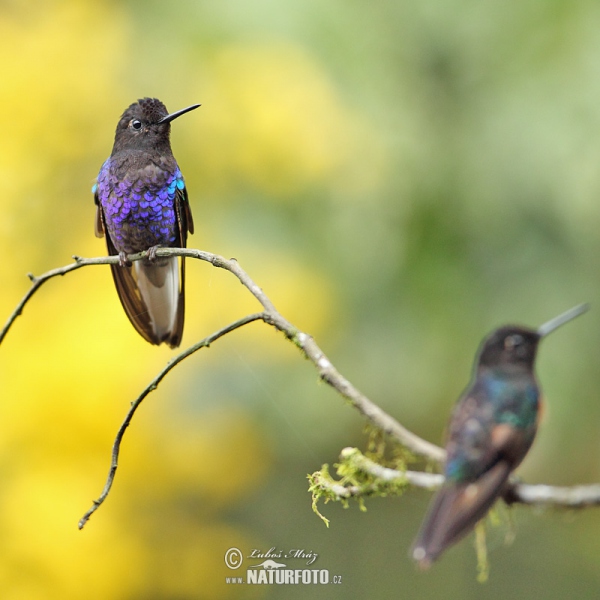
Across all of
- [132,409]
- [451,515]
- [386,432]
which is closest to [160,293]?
[132,409]

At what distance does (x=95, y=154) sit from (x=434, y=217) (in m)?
2.56

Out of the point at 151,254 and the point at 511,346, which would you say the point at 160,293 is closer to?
the point at 151,254

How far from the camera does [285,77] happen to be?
219 inches

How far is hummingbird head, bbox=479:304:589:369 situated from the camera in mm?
721

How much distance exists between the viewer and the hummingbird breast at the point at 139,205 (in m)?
1.93

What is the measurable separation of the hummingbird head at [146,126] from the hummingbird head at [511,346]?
43.1 inches

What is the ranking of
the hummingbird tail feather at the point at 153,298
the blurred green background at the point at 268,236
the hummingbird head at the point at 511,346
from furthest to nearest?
the blurred green background at the point at 268,236 → the hummingbird tail feather at the point at 153,298 → the hummingbird head at the point at 511,346

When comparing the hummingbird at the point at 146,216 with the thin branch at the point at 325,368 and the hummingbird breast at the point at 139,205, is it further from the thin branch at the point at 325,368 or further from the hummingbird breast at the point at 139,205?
the thin branch at the point at 325,368

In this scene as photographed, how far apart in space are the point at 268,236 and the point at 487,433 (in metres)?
3.60

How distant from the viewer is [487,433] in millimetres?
688

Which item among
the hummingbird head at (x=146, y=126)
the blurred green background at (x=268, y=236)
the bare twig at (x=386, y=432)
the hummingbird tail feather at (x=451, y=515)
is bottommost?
the hummingbird tail feather at (x=451, y=515)

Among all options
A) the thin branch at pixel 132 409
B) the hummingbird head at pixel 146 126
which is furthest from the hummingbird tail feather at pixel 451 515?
the hummingbird head at pixel 146 126

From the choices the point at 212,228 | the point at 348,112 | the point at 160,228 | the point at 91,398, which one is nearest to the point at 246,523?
the point at 91,398

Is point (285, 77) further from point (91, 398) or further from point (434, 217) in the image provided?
point (91, 398)
